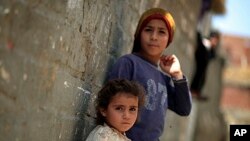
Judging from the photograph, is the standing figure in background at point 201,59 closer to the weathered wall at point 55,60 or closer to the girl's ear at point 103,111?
the weathered wall at point 55,60

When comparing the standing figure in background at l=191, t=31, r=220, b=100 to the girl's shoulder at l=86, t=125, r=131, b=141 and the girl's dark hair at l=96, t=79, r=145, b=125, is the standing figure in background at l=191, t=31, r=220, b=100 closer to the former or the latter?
the girl's dark hair at l=96, t=79, r=145, b=125

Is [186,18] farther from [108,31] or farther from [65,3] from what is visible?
[65,3]

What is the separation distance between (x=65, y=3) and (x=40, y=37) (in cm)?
30

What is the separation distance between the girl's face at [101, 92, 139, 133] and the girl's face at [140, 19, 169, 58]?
502mm

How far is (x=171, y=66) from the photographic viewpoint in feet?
10.0

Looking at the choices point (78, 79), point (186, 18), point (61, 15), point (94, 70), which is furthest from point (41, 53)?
point (186, 18)

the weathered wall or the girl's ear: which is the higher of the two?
the weathered wall

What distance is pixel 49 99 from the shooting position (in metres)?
2.19

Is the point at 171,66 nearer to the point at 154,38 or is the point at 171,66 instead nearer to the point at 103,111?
the point at 154,38

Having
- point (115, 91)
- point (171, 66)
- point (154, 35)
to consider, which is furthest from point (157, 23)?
point (115, 91)

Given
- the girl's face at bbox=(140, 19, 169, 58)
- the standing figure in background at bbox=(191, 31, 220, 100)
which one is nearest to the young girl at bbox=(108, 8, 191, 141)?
the girl's face at bbox=(140, 19, 169, 58)

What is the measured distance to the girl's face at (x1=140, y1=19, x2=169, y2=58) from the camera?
292 cm

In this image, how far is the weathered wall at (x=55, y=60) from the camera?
6.00ft

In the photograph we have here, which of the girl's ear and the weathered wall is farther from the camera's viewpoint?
the girl's ear
